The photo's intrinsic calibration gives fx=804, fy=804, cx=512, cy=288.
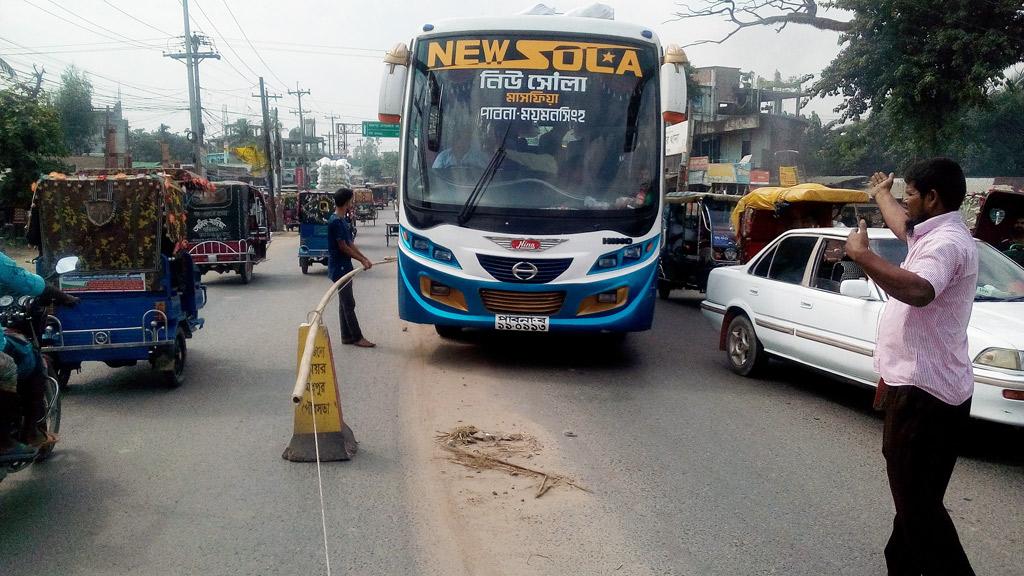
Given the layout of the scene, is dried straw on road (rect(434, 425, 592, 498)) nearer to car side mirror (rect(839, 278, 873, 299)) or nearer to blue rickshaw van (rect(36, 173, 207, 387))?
car side mirror (rect(839, 278, 873, 299))

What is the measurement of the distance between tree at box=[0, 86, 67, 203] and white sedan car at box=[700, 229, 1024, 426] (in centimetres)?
2225

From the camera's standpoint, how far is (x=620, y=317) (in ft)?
26.5

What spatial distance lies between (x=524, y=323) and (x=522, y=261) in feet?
2.04

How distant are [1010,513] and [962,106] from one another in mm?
12883

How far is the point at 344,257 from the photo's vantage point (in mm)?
9664

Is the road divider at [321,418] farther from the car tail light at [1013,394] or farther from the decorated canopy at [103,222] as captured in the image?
the car tail light at [1013,394]

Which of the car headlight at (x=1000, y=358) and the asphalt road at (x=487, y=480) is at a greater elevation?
the car headlight at (x=1000, y=358)

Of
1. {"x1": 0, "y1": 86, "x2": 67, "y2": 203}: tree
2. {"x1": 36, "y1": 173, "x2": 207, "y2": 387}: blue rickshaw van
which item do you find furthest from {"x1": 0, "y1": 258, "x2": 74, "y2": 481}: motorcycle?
{"x1": 0, "y1": 86, "x2": 67, "y2": 203}: tree

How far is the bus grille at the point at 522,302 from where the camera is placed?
7.95 metres

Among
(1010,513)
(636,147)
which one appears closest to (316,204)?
(636,147)

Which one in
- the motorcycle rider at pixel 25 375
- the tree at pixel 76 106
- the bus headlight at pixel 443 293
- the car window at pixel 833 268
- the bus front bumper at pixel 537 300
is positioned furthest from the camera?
the tree at pixel 76 106

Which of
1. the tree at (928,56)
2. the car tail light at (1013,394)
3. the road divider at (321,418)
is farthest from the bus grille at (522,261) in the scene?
the tree at (928,56)

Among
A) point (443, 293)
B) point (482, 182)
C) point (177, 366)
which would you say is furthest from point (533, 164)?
point (177, 366)

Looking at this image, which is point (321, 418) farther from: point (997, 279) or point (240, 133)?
point (240, 133)
